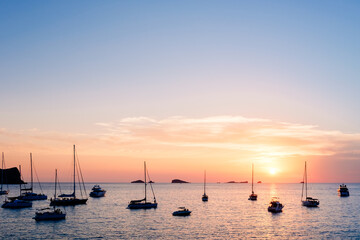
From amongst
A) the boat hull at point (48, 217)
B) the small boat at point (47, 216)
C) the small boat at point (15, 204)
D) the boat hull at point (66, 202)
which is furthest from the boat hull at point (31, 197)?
the boat hull at point (48, 217)

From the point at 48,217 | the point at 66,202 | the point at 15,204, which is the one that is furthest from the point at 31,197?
the point at 48,217

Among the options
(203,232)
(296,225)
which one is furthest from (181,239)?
(296,225)

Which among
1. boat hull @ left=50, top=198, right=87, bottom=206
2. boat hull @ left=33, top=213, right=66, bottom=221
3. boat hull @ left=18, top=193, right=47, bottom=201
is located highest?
boat hull @ left=33, top=213, right=66, bottom=221

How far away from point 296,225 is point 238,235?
21.7 meters

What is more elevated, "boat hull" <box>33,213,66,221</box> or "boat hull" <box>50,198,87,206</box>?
"boat hull" <box>33,213,66,221</box>

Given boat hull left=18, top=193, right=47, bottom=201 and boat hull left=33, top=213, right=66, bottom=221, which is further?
boat hull left=18, top=193, right=47, bottom=201

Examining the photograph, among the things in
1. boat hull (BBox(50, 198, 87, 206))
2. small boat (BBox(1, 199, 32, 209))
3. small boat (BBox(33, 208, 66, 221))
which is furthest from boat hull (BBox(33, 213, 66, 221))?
small boat (BBox(1, 199, 32, 209))

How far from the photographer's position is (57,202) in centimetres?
12888

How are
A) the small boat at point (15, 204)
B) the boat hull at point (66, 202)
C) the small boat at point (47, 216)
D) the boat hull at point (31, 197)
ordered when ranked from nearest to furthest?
the small boat at point (47, 216)
the small boat at point (15, 204)
the boat hull at point (66, 202)
the boat hull at point (31, 197)

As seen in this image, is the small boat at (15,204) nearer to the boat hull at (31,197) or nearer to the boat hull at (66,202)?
the boat hull at (66,202)

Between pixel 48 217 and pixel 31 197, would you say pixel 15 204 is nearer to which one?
pixel 31 197

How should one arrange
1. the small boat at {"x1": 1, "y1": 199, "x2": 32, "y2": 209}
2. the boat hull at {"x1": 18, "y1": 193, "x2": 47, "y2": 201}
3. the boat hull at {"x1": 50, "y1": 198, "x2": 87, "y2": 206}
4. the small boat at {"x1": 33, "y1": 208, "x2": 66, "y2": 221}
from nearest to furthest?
the small boat at {"x1": 33, "y1": 208, "x2": 66, "y2": 221}, the small boat at {"x1": 1, "y1": 199, "x2": 32, "y2": 209}, the boat hull at {"x1": 50, "y1": 198, "x2": 87, "y2": 206}, the boat hull at {"x1": 18, "y1": 193, "x2": 47, "y2": 201}

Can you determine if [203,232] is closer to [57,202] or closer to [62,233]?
[62,233]

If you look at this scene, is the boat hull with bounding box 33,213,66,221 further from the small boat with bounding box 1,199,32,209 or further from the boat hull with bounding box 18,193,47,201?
the boat hull with bounding box 18,193,47,201
